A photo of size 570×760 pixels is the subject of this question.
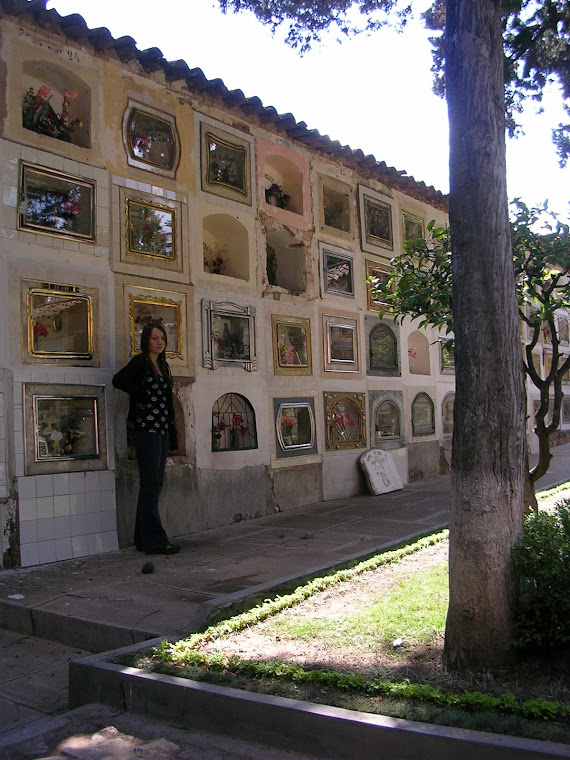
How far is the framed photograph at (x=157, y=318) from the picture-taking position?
7849mm

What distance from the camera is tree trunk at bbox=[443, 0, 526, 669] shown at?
350cm

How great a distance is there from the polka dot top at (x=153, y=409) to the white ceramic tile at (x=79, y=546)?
4.07 feet

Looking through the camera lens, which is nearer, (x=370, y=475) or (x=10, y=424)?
(x=10, y=424)

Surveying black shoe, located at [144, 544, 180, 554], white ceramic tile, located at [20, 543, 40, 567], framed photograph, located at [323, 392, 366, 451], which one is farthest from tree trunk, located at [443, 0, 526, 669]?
framed photograph, located at [323, 392, 366, 451]

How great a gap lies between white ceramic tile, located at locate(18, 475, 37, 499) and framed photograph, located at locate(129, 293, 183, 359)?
6.03 feet

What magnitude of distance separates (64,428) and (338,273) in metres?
5.86

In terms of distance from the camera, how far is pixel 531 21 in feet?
19.4

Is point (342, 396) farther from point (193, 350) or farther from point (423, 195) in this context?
point (423, 195)

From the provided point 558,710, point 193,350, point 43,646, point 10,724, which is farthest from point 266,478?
point 558,710

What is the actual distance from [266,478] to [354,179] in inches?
221

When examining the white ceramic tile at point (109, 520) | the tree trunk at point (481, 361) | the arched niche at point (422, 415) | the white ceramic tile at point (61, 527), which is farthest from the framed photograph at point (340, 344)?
the tree trunk at point (481, 361)

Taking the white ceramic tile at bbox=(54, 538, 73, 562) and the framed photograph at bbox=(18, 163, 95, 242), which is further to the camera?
the framed photograph at bbox=(18, 163, 95, 242)

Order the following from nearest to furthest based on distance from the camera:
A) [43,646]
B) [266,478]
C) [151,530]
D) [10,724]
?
[10,724] < [43,646] < [151,530] < [266,478]

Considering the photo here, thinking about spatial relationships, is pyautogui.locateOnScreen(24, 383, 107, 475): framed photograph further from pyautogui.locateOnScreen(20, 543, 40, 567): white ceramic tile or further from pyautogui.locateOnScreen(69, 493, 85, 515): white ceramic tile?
pyautogui.locateOnScreen(20, 543, 40, 567): white ceramic tile
